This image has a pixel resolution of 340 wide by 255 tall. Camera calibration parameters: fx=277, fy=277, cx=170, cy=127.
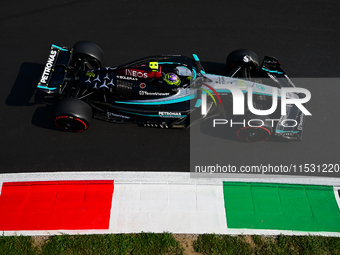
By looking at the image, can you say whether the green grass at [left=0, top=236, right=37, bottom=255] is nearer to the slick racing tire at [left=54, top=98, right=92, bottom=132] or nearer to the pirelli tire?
the slick racing tire at [left=54, top=98, right=92, bottom=132]

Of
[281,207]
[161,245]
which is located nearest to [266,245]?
[281,207]

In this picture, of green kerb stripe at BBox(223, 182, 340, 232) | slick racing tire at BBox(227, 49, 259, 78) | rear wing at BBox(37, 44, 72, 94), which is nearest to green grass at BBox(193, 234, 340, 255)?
green kerb stripe at BBox(223, 182, 340, 232)

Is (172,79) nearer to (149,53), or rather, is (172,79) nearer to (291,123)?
(149,53)

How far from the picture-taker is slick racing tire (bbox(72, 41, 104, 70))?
23.2 ft

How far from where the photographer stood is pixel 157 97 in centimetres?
634

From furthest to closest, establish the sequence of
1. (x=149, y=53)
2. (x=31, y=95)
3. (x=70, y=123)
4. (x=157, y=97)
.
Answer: (x=149, y=53), (x=31, y=95), (x=70, y=123), (x=157, y=97)

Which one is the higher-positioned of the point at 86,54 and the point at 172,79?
the point at 86,54

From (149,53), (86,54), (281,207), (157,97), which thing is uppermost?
(149,53)

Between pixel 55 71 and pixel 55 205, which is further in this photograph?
pixel 55 71

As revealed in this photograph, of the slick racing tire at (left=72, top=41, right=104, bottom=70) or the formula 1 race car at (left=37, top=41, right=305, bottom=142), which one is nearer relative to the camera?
the formula 1 race car at (left=37, top=41, right=305, bottom=142)

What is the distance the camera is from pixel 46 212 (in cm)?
596

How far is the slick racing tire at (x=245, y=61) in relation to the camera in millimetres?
7186

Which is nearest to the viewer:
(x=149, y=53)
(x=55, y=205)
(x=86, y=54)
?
(x=55, y=205)

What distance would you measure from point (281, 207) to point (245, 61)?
3.66 m
